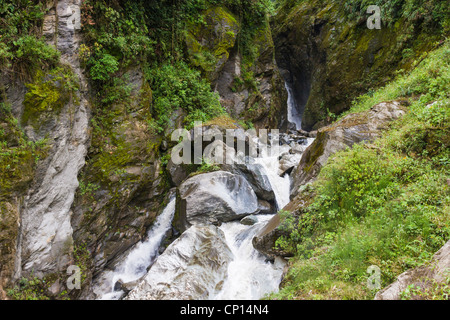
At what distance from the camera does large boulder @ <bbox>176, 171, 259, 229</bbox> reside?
8.18 meters

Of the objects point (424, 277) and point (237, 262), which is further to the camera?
point (237, 262)

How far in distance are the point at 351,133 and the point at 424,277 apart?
535 centimetres

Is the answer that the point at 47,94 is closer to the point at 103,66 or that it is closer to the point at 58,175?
the point at 58,175

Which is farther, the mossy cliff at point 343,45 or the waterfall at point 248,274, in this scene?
the mossy cliff at point 343,45

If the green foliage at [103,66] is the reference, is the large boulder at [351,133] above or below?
below

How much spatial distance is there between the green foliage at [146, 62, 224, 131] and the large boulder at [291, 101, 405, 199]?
6.08 m

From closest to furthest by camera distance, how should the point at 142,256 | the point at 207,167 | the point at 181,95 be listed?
the point at 142,256 → the point at 207,167 → the point at 181,95

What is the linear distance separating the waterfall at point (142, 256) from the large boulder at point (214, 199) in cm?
103

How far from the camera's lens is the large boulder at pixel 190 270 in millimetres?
5469

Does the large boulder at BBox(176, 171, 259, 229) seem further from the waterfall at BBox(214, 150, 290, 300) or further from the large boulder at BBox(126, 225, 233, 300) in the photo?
the large boulder at BBox(126, 225, 233, 300)

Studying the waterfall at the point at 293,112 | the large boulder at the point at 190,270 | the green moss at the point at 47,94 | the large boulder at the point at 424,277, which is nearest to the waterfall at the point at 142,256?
the large boulder at the point at 190,270

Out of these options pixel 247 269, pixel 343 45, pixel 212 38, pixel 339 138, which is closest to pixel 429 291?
pixel 247 269

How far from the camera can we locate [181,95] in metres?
11.4

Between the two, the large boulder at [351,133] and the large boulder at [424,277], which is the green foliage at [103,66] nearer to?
the large boulder at [351,133]
